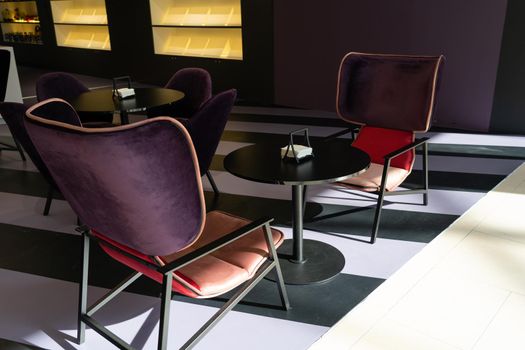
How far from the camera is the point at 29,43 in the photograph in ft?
37.0

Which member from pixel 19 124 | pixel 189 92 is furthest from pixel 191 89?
pixel 19 124

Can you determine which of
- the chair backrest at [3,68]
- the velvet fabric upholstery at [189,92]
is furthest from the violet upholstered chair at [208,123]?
the chair backrest at [3,68]

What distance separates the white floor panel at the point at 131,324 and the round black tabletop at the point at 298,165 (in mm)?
649

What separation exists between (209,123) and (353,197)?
4.25ft

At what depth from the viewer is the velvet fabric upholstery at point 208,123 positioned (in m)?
2.85

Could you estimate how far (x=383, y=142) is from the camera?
3271mm

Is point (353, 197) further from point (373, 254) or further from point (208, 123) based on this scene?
point (208, 123)

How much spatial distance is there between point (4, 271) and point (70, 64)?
27.9 feet

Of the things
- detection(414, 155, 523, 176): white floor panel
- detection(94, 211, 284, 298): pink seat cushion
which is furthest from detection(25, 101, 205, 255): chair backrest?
detection(414, 155, 523, 176): white floor panel

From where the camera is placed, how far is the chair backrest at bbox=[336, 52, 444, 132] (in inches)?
119

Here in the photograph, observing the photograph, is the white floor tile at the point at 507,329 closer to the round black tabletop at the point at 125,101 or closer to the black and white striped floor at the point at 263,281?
the black and white striped floor at the point at 263,281

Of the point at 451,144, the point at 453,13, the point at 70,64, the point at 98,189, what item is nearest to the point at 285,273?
the point at 98,189

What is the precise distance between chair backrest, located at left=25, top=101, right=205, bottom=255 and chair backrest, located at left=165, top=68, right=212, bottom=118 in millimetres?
2644

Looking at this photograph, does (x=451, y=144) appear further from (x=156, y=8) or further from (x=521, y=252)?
(x=156, y=8)
